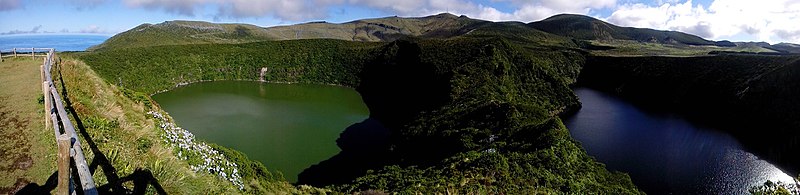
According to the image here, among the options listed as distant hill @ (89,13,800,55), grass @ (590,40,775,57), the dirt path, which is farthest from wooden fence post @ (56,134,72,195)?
grass @ (590,40,775,57)

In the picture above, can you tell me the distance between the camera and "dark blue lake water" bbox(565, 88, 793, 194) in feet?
108

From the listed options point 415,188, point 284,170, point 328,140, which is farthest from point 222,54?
point 415,188

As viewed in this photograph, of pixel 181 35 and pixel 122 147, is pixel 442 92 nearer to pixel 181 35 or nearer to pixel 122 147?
pixel 122 147

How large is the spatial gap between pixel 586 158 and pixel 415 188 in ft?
51.5

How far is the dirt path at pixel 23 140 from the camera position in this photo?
684cm

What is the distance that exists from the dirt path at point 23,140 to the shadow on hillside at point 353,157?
19061 millimetres

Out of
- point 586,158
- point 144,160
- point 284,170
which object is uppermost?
point 144,160

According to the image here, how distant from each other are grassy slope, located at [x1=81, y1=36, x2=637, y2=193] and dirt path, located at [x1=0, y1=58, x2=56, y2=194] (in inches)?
521

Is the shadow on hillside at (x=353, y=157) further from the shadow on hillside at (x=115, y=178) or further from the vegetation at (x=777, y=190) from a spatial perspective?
the vegetation at (x=777, y=190)

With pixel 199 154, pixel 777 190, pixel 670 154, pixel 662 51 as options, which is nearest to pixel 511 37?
pixel 662 51

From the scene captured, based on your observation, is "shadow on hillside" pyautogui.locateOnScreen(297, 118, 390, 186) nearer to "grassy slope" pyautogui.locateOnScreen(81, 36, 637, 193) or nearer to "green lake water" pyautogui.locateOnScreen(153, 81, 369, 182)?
"green lake water" pyautogui.locateOnScreen(153, 81, 369, 182)

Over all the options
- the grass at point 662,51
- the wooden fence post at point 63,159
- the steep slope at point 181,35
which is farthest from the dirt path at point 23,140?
the grass at point 662,51

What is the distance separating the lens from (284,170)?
31.4m

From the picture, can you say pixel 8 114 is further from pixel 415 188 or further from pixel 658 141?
pixel 658 141
